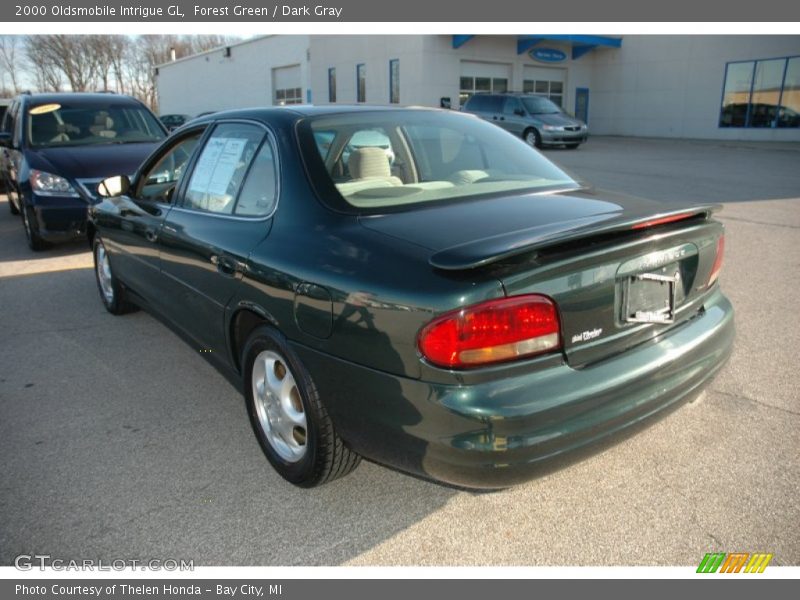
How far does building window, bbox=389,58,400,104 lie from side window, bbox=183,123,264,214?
1104 inches

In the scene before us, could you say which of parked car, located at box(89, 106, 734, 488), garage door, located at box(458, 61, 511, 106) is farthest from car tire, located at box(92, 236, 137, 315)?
garage door, located at box(458, 61, 511, 106)

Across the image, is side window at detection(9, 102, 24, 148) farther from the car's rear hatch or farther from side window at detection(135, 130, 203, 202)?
the car's rear hatch

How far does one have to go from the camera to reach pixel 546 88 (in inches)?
1294

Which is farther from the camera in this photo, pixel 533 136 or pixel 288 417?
pixel 533 136

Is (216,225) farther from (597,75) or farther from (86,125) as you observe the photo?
(597,75)

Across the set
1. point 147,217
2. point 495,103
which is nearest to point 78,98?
point 147,217

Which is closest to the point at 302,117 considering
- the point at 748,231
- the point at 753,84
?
the point at 748,231

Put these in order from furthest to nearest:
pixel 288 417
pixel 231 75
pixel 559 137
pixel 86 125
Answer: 1. pixel 231 75
2. pixel 559 137
3. pixel 86 125
4. pixel 288 417

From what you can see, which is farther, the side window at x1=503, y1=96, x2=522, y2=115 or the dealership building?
the dealership building

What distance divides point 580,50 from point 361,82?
456 inches

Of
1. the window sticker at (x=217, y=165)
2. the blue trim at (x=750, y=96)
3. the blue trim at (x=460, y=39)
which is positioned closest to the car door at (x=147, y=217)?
the window sticker at (x=217, y=165)

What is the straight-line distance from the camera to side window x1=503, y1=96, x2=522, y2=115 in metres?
21.7

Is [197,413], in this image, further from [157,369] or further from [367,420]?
[367,420]

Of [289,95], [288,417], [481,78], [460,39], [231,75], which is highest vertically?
[460,39]
